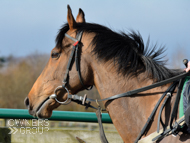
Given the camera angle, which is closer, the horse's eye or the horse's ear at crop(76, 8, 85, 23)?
the horse's eye

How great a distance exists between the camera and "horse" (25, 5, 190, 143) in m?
2.40

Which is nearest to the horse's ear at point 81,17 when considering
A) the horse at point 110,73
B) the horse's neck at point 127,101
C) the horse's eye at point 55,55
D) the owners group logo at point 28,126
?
the horse at point 110,73

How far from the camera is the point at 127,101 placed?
2.43 metres

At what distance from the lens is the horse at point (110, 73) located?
2.40 m

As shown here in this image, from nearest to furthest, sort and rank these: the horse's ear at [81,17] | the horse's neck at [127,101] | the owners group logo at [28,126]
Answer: the horse's neck at [127,101] < the horse's ear at [81,17] < the owners group logo at [28,126]

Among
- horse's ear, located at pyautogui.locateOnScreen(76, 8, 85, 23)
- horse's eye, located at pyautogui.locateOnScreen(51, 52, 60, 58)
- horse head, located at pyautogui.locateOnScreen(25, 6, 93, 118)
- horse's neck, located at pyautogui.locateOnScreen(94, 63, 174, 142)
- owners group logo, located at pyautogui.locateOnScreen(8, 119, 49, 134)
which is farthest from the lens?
owners group logo, located at pyautogui.locateOnScreen(8, 119, 49, 134)

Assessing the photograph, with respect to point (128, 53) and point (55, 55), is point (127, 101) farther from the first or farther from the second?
point (55, 55)

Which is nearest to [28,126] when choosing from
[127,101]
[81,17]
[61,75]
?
[61,75]

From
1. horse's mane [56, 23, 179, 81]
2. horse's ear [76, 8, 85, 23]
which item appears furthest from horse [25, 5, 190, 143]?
horse's ear [76, 8, 85, 23]

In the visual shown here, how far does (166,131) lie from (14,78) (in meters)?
27.6

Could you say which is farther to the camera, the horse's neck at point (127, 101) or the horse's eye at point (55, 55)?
the horse's eye at point (55, 55)

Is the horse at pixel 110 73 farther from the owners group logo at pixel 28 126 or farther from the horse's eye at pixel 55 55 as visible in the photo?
the owners group logo at pixel 28 126

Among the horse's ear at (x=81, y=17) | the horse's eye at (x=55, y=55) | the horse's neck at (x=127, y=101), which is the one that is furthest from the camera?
the horse's ear at (x=81, y=17)

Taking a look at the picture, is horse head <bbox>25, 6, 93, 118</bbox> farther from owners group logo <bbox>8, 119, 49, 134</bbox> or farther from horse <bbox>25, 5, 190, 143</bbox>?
owners group logo <bbox>8, 119, 49, 134</bbox>
